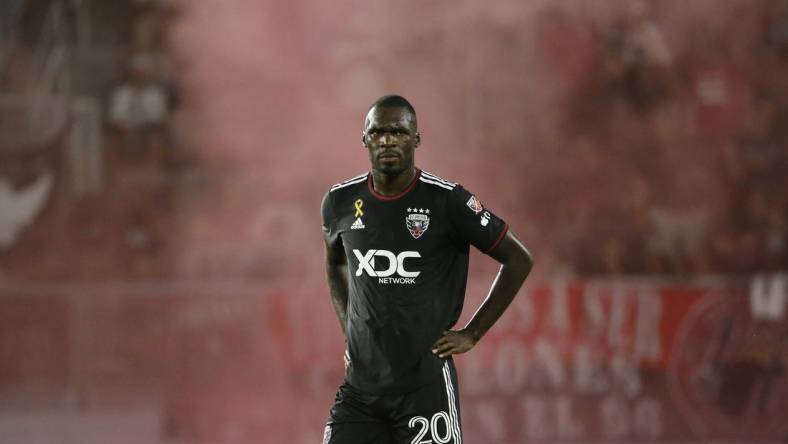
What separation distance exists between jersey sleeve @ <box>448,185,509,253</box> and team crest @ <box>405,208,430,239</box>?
Result: 0.28ft

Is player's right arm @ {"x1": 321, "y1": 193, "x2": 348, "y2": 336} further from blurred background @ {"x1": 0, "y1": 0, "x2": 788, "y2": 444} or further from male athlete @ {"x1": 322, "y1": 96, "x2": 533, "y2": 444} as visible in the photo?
blurred background @ {"x1": 0, "y1": 0, "x2": 788, "y2": 444}

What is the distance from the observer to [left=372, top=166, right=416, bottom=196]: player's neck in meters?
3.14

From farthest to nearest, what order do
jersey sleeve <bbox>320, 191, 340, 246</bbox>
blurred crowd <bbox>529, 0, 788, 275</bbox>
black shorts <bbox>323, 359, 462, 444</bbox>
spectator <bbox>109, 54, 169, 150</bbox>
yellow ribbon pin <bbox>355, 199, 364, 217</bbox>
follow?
spectator <bbox>109, 54, 169, 150</bbox>, blurred crowd <bbox>529, 0, 788, 275</bbox>, jersey sleeve <bbox>320, 191, 340, 246</bbox>, yellow ribbon pin <bbox>355, 199, 364, 217</bbox>, black shorts <bbox>323, 359, 462, 444</bbox>

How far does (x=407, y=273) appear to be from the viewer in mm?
3076

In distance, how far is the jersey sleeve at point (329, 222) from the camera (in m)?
3.32

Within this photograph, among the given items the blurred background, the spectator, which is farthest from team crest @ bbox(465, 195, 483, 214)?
the spectator

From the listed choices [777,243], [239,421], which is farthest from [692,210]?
[239,421]

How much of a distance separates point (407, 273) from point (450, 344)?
271mm

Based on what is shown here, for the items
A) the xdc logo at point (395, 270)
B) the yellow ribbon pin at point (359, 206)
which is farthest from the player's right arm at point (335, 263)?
the xdc logo at point (395, 270)

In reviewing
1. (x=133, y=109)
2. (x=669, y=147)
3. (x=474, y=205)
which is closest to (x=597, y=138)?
(x=669, y=147)

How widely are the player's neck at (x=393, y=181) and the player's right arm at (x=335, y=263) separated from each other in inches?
9.3

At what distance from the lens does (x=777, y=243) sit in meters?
6.68

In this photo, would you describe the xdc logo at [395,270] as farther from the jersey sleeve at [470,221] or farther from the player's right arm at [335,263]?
the player's right arm at [335,263]

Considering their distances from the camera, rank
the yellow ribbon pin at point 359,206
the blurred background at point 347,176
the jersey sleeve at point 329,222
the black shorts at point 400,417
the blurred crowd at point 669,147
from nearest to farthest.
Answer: the black shorts at point 400,417
the yellow ribbon pin at point 359,206
the jersey sleeve at point 329,222
the blurred background at point 347,176
the blurred crowd at point 669,147
